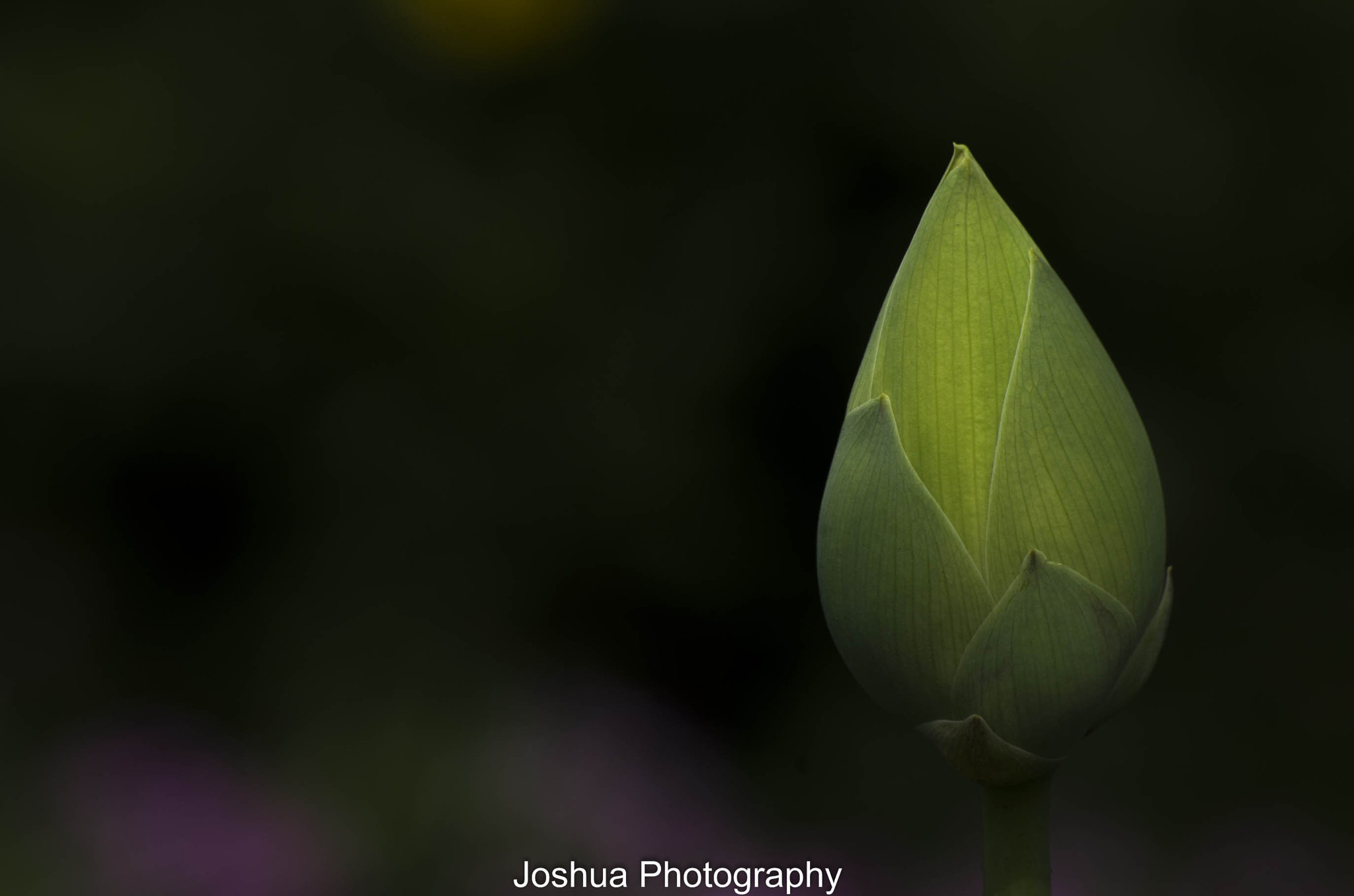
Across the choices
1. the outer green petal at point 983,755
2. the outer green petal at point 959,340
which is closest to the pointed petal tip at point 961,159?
the outer green petal at point 959,340

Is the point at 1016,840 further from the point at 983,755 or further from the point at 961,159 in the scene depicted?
the point at 961,159

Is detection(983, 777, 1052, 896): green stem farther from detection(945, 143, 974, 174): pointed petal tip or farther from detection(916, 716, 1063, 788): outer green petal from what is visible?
detection(945, 143, 974, 174): pointed petal tip

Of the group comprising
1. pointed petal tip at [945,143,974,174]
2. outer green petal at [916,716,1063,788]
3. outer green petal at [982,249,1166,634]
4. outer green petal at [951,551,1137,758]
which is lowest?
outer green petal at [916,716,1063,788]

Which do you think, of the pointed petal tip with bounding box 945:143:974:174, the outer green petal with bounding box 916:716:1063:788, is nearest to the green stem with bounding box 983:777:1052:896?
the outer green petal with bounding box 916:716:1063:788

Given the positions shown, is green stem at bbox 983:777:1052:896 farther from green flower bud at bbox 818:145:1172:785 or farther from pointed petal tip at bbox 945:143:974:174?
pointed petal tip at bbox 945:143:974:174

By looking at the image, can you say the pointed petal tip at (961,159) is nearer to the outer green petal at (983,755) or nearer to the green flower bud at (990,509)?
the green flower bud at (990,509)

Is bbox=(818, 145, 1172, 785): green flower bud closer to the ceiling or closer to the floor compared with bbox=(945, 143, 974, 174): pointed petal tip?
closer to the floor
